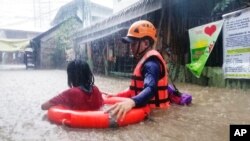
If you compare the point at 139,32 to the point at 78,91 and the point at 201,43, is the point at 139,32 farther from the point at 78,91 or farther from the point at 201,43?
the point at 201,43

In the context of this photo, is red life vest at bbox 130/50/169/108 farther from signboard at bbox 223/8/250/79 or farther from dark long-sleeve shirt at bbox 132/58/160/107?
signboard at bbox 223/8/250/79

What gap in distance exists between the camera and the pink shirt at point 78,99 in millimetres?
4059

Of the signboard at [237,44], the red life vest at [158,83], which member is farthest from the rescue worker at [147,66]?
the signboard at [237,44]

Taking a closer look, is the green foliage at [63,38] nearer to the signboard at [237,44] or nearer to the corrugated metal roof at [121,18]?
the corrugated metal roof at [121,18]

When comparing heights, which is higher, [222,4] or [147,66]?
[222,4]

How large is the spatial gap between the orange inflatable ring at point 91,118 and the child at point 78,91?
0.60 ft

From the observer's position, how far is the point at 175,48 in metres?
10.4

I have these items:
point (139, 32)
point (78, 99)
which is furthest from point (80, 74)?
point (139, 32)

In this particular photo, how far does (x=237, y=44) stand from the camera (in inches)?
303

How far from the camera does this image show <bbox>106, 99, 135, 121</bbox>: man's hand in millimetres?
3516

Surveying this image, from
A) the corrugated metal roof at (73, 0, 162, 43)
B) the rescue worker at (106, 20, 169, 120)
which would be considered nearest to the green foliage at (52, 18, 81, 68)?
the corrugated metal roof at (73, 0, 162, 43)

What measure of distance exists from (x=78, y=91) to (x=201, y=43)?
589 centimetres

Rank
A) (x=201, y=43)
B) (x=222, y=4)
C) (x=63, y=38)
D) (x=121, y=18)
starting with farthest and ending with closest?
(x=63, y=38)
(x=121, y=18)
(x=201, y=43)
(x=222, y=4)

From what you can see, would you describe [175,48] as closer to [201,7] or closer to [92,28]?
[201,7]
